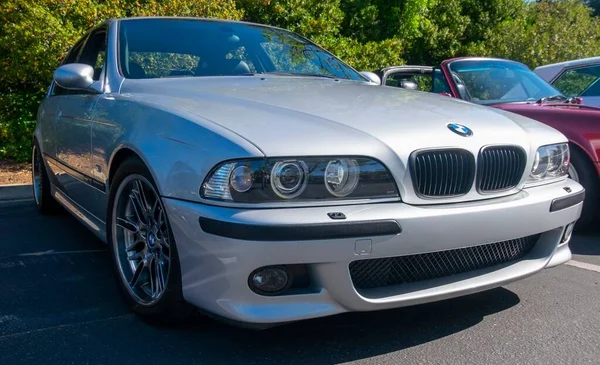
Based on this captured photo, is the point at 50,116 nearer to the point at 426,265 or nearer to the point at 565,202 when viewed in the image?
the point at 426,265

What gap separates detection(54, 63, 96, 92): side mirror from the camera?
3922 millimetres

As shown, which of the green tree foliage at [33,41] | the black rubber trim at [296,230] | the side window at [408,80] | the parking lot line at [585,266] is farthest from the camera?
the green tree foliage at [33,41]

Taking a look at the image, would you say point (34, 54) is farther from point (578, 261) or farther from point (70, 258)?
point (578, 261)

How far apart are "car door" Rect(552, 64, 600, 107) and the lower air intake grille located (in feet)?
14.2

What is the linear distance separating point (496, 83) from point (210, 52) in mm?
3293

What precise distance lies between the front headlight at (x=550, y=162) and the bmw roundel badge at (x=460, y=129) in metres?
0.48

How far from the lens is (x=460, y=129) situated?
2.95m

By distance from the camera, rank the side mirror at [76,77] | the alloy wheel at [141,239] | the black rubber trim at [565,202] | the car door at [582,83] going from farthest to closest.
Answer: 1. the car door at [582,83]
2. the side mirror at [76,77]
3. the black rubber trim at [565,202]
4. the alloy wheel at [141,239]

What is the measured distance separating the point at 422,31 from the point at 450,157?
1225 cm

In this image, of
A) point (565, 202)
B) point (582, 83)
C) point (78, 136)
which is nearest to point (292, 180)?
point (565, 202)

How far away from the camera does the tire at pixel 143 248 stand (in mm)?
2887

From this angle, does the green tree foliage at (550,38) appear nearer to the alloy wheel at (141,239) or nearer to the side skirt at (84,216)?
the side skirt at (84,216)

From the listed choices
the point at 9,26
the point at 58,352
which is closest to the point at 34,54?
the point at 9,26

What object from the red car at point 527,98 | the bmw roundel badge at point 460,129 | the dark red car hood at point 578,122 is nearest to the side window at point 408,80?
the red car at point 527,98
